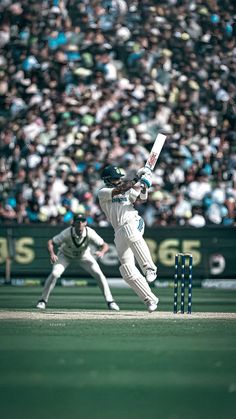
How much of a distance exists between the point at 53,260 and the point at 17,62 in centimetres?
890

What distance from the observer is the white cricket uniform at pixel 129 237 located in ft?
49.4

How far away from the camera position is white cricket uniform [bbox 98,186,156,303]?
1507 centimetres

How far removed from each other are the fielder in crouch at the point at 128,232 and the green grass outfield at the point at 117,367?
50 centimetres

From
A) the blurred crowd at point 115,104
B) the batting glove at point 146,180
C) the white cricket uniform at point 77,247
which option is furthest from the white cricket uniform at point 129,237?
the blurred crowd at point 115,104

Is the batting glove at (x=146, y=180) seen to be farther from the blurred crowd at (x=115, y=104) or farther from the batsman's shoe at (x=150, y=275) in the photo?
the blurred crowd at (x=115, y=104)

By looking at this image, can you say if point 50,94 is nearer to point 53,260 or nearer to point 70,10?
point 70,10

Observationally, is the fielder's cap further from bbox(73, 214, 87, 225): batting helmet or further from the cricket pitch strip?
the cricket pitch strip

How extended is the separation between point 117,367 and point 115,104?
1531 cm

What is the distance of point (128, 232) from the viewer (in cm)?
1512

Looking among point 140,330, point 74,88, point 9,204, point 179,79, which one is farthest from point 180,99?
point 140,330

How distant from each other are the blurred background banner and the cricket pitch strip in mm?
7370

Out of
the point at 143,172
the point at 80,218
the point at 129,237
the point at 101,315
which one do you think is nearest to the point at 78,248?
the point at 80,218

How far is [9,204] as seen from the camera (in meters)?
23.8

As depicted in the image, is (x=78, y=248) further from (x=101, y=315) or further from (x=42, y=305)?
(x=101, y=315)
